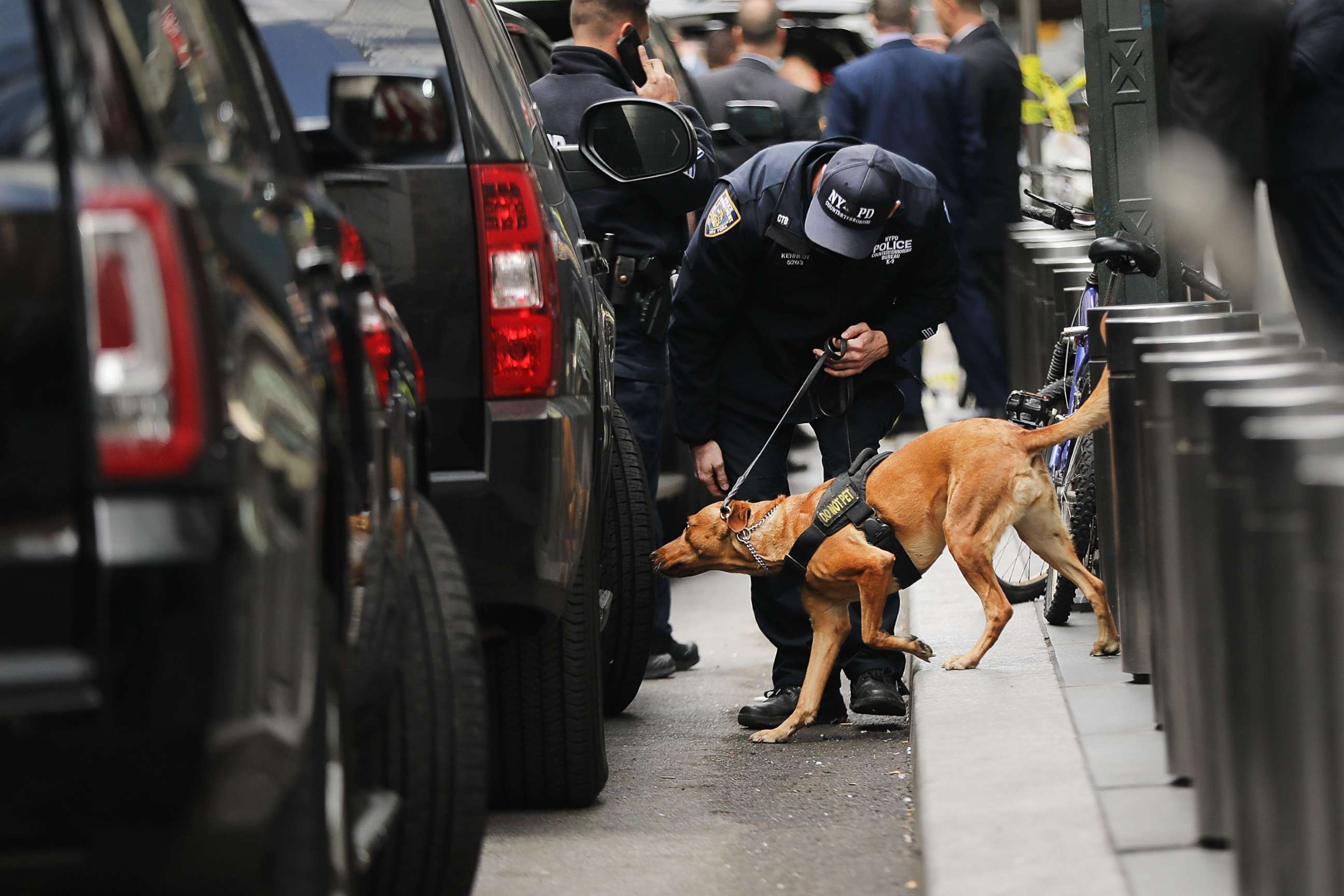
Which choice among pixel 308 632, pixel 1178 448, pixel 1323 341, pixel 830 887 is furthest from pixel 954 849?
pixel 1323 341

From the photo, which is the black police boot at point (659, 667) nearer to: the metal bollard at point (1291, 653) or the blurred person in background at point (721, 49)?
the metal bollard at point (1291, 653)

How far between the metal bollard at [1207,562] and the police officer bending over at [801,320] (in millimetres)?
2067

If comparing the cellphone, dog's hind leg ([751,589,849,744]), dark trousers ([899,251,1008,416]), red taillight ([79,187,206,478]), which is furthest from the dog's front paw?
dark trousers ([899,251,1008,416])

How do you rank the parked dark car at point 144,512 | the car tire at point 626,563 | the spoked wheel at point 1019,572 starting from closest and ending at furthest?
the parked dark car at point 144,512
the car tire at point 626,563
the spoked wheel at point 1019,572

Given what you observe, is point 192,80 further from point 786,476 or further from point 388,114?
point 786,476

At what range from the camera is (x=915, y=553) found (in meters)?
5.79

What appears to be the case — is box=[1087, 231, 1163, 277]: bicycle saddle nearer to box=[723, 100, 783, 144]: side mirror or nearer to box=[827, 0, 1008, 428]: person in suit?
box=[723, 100, 783, 144]: side mirror

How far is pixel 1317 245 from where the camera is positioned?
7961 mm

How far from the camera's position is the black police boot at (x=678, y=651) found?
6.73m

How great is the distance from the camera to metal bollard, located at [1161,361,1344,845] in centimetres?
311

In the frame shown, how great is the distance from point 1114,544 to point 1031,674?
1.45 feet

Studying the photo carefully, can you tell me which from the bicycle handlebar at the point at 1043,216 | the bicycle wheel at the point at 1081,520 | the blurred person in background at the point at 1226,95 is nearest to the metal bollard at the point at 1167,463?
the bicycle wheel at the point at 1081,520

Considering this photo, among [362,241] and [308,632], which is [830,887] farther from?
[308,632]

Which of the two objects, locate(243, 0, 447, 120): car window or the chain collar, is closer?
locate(243, 0, 447, 120): car window
